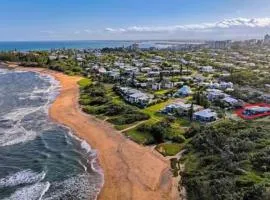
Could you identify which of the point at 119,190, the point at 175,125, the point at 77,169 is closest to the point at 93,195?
the point at 119,190

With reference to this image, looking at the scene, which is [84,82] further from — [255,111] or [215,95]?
[255,111]

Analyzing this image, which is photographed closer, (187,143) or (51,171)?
(51,171)

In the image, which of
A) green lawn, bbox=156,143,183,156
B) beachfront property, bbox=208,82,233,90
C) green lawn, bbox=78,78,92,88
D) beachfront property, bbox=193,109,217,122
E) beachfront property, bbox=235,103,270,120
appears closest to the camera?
green lawn, bbox=156,143,183,156

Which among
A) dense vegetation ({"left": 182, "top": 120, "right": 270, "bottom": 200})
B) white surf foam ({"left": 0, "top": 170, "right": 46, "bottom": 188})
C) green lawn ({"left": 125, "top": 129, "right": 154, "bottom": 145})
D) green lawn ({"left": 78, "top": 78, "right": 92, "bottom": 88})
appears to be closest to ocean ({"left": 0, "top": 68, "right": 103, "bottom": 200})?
white surf foam ({"left": 0, "top": 170, "right": 46, "bottom": 188})

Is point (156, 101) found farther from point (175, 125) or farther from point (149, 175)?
point (149, 175)

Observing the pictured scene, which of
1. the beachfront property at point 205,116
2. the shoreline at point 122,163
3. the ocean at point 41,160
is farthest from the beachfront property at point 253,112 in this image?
the ocean at point 41,160

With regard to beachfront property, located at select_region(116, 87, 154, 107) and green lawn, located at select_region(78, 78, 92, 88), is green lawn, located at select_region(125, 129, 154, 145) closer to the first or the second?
beachfront property, located at select_region(116, 87, 154, 107)

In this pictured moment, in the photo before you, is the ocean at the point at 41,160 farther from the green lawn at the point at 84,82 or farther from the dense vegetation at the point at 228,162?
the green lawn at the point at 84,82
